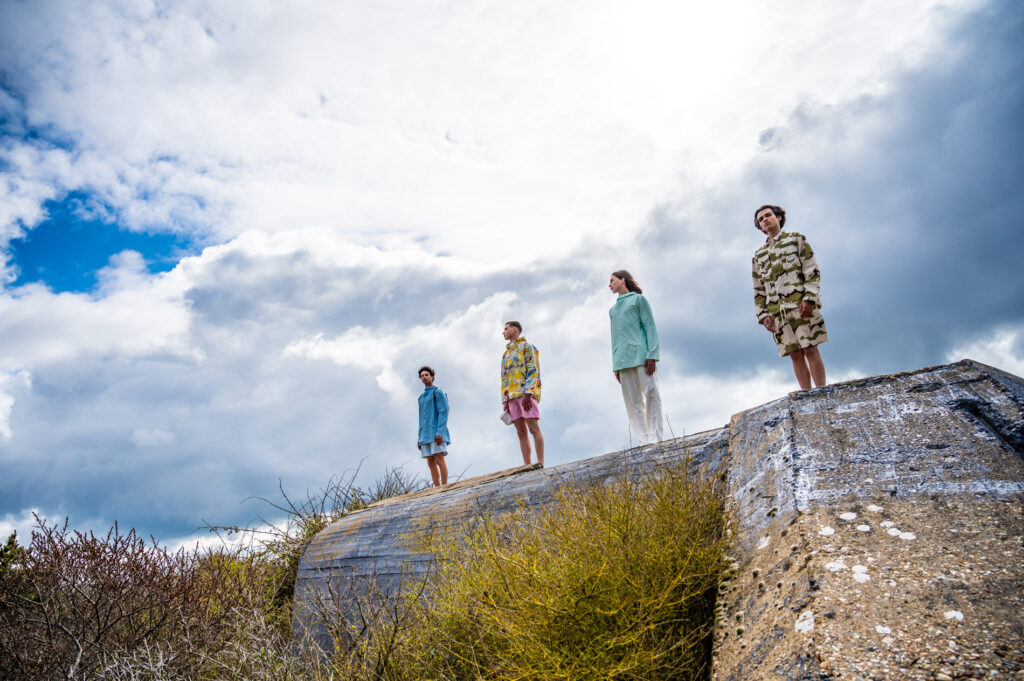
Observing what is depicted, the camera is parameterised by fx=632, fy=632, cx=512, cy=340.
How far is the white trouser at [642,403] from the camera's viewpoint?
20.0ft

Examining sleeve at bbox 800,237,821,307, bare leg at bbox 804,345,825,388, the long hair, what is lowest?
bare leg at bbox 804,345,825,388

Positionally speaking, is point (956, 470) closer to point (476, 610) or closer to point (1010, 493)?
point (1010, 493)

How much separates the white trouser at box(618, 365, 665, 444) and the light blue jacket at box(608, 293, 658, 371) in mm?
110

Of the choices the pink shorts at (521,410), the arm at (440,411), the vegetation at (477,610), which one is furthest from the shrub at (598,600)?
the arm at (440,411)

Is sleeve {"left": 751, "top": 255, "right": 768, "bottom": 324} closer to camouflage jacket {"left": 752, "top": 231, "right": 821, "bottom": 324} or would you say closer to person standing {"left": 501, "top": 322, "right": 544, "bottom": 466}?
camouflage jacket {"left": 752, "top": 231, "right": 821, "bottom": 324}

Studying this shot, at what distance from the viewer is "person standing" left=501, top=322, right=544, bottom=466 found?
7.36 metres

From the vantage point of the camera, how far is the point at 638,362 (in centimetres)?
612

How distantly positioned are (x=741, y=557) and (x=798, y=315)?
125 inches

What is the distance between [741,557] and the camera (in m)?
2.43

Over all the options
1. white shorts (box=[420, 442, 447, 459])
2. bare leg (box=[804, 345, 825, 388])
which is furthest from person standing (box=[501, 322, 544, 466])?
bare leg (box=[804, 345, 825, 388])

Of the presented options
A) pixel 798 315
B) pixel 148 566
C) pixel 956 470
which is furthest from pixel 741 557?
pixel 148 566

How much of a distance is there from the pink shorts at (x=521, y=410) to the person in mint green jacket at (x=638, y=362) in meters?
1.35

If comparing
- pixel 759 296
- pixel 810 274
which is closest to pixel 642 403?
pixel 759 296

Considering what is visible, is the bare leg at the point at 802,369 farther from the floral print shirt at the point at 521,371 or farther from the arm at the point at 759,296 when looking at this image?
the floral print shirt at the point at 521,371
